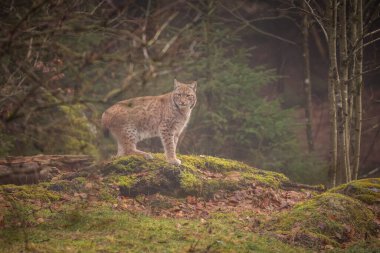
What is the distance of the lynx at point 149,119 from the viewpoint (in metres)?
10.7

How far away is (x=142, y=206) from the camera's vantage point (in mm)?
9078

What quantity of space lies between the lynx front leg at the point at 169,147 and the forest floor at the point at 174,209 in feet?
0.65

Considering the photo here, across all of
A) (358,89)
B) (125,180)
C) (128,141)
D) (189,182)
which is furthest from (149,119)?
(358,89)

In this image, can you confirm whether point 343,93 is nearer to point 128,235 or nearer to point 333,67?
point 333,67

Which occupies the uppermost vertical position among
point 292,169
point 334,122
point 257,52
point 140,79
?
point 257,52

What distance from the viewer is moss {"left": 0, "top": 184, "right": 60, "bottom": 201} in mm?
8625

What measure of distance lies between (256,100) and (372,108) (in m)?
7.10

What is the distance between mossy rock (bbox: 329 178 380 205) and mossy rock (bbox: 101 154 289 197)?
1844mm

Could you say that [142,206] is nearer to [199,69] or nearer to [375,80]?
[199,69]

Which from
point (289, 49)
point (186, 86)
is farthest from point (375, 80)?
point (186, 86)

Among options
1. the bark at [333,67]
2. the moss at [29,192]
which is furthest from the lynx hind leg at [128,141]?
the bark at [333,67]

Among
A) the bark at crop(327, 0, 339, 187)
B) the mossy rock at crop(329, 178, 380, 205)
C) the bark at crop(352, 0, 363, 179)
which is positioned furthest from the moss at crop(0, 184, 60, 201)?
the bark at crop(352, 0, 363, 179)

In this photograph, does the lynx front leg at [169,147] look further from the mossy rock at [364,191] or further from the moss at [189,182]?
the mossy rock at [364,191]

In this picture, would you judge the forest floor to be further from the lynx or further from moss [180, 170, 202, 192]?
the lynx
